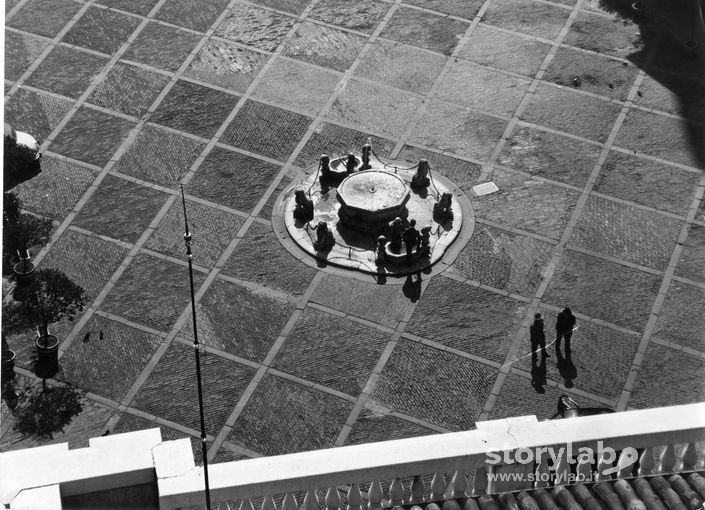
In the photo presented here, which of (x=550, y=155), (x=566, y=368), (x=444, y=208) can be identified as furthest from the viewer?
(x=550, y=155)

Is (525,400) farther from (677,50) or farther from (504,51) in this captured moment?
(677,50)

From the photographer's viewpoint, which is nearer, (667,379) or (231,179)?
(667,379)

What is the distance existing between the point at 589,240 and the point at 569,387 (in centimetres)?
542

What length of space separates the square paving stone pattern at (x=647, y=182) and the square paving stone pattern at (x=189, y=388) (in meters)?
12.1

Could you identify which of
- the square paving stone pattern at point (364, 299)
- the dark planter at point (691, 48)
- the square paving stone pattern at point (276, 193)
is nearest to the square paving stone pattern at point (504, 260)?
the square paving stone pattern at point (364, 299)

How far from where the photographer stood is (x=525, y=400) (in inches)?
1227

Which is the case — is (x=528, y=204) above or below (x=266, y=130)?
below

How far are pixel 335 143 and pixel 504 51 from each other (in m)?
6.92

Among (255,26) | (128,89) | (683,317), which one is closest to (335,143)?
(255,26)

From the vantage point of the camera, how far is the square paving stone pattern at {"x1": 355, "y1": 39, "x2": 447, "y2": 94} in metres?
40.0

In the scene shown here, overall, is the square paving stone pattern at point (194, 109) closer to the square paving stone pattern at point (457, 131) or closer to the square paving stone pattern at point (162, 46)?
the square paving stone pattern at point (162, 46)

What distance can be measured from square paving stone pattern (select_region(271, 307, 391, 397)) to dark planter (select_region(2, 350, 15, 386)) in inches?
249

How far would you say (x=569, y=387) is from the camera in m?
31.5

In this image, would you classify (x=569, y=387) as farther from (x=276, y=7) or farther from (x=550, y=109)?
(x=276, y=7)
